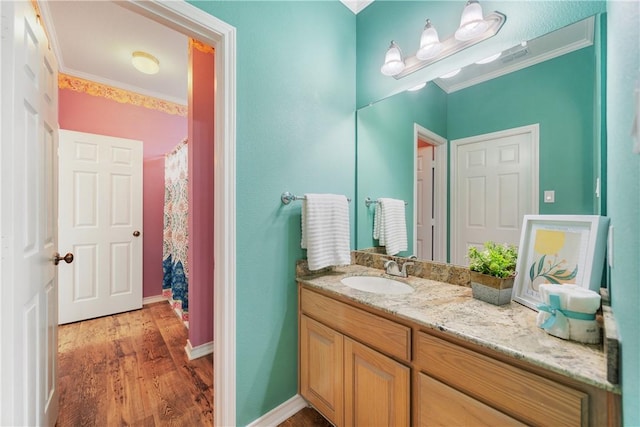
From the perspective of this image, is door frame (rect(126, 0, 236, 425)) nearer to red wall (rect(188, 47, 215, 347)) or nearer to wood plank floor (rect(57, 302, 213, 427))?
wood plank floor (rect(57, 302, 213, 427))

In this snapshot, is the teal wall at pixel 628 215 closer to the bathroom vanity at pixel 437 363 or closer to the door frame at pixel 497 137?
the bathroom vanity at pixel 437 363

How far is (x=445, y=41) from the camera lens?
134 cm

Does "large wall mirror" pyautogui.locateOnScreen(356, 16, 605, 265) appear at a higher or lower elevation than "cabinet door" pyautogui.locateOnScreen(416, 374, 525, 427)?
higher

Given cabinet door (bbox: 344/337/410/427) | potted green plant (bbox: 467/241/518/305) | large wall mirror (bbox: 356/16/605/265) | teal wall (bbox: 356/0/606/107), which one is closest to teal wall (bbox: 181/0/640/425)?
teal wall (bbox: 356/0/606/107)

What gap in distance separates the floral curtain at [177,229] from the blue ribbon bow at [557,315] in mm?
2447

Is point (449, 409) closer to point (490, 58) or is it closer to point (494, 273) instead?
point (494, 273)

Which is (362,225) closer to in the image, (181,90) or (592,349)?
(592,349)

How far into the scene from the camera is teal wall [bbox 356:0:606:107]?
42.5 inches

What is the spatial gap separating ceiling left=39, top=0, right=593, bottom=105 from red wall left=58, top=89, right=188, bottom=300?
28 cm

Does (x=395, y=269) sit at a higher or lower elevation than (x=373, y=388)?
higher

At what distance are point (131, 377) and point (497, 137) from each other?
2.66m

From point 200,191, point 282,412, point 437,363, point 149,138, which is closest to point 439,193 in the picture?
point 437,363

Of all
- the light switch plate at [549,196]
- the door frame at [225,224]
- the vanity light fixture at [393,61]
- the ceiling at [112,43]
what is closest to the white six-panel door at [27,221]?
the door frame at [225,224]

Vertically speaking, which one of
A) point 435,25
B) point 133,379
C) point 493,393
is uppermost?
point 435,25
